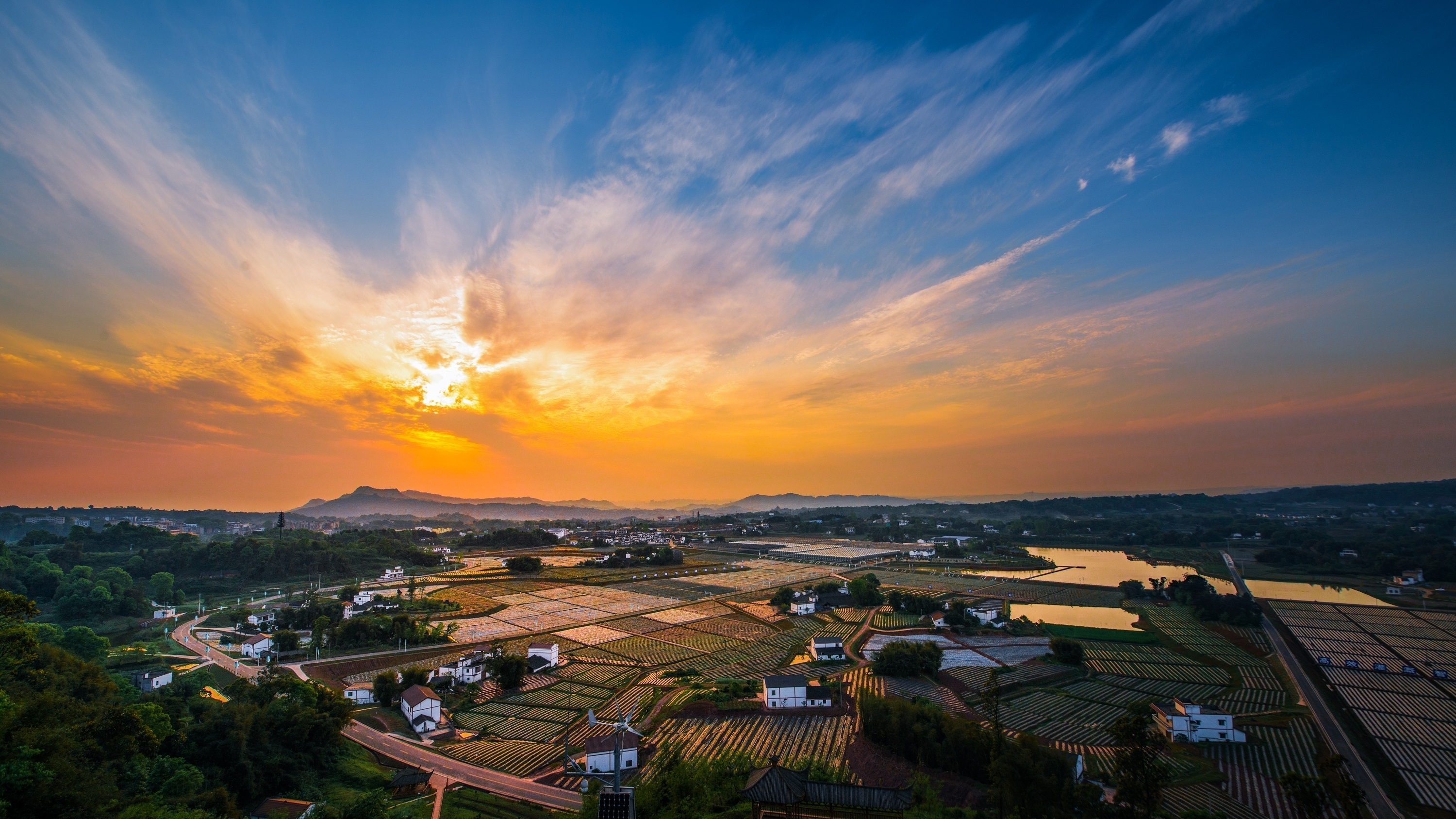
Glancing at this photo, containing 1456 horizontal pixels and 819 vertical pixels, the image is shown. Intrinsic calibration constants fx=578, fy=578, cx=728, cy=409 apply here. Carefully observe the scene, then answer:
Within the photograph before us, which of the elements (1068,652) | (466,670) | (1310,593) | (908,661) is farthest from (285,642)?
(1310,593)

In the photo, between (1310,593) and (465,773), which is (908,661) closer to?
(465,773)

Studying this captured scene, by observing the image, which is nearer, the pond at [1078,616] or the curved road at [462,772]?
the curved road at [462,772]

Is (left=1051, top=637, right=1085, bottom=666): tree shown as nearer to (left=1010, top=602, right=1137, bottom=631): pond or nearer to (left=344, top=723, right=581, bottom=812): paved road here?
(left=1010, top=602, right=1137, bottom=631): pond

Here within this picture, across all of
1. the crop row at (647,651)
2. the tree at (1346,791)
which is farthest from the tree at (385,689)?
the tree at (1346,791)

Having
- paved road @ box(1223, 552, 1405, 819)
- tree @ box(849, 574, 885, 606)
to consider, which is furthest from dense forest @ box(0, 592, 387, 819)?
tree @ box(849, 574, 885, 606)

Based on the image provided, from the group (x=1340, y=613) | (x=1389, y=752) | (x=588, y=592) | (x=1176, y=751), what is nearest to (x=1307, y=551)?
(x=1340, y=613)

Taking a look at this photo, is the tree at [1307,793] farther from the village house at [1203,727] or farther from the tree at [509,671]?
the tree at [509,671]

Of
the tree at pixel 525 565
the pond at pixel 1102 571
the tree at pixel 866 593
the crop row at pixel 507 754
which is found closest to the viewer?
the crop row at pixel 507 754
